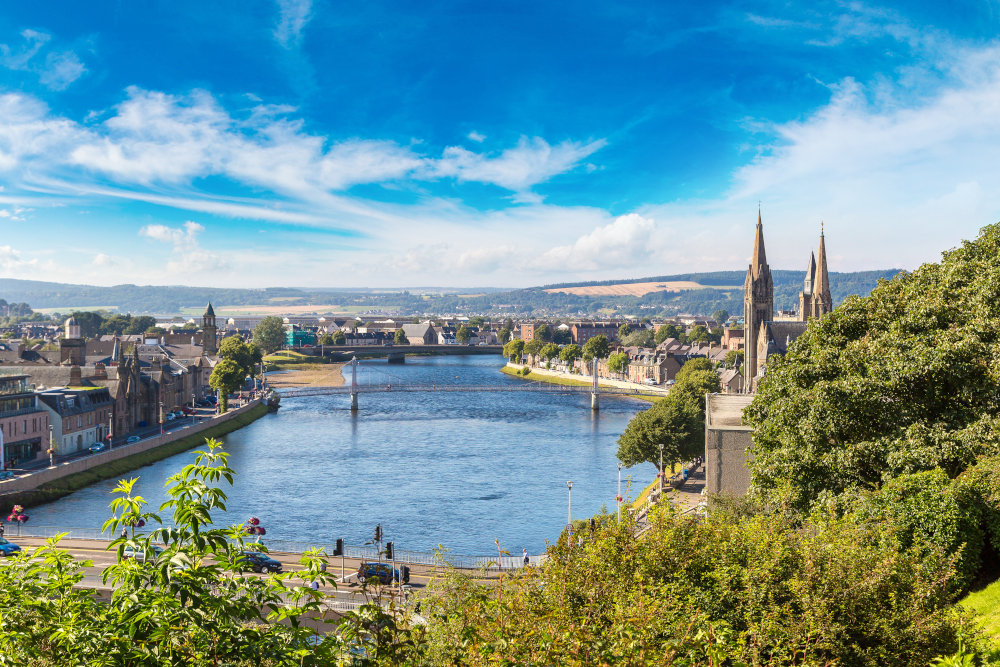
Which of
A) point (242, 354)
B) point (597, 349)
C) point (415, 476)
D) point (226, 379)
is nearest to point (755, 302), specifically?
point (597, 349)

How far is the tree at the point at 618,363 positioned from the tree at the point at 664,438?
93130mm

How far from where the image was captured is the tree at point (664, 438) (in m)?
58.1

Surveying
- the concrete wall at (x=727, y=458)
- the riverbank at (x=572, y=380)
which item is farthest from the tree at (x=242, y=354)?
the concrete wall at (x=727, y=458)

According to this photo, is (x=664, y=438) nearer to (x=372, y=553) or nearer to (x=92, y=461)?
(x=372, y=553)

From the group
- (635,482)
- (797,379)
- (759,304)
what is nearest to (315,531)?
(635,482)

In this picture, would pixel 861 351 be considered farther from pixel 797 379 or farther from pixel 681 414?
pixel 681 414

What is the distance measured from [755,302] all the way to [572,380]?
47714 millimetres

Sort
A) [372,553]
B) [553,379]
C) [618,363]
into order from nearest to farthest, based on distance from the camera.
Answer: [372,553]
[618,363]
[553,379]

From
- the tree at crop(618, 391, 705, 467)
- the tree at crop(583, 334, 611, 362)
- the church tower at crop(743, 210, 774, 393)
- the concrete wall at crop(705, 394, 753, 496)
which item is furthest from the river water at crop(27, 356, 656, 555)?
the tree at crop(583, 334, 611, 362)

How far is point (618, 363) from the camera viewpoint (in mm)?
154000

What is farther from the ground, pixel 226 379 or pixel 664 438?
pixel 226 379

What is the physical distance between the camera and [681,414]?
5991cm

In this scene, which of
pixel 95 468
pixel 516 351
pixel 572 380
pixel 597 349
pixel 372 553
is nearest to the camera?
pixel 372 553

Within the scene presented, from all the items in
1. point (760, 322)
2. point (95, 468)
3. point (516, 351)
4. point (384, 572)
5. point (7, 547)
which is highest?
point (760, 322)
